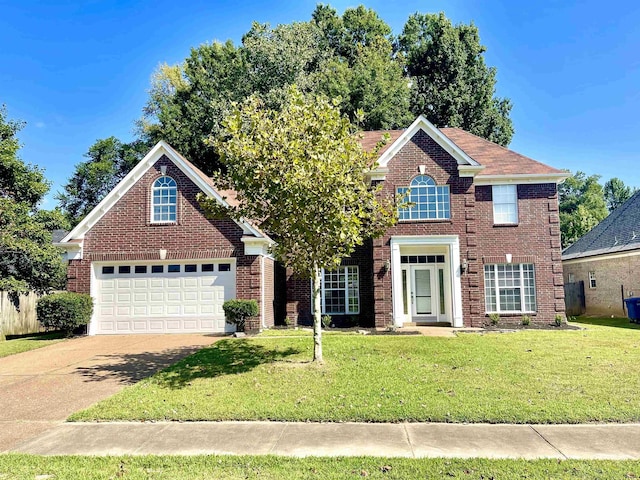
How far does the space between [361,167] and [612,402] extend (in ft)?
20.2

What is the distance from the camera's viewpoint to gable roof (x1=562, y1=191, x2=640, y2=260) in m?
21.4

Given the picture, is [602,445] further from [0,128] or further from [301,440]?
[0,128]

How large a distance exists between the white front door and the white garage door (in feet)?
22.9

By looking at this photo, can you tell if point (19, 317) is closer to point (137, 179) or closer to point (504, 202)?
point (137, 179)

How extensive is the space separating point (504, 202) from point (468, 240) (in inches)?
108

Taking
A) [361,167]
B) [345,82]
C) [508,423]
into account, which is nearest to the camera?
[508,423]

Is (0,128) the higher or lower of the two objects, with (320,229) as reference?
higher

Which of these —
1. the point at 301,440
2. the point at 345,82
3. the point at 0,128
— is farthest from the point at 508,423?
the point at 345,82

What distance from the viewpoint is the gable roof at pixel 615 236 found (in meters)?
21.4

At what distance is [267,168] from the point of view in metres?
8.85

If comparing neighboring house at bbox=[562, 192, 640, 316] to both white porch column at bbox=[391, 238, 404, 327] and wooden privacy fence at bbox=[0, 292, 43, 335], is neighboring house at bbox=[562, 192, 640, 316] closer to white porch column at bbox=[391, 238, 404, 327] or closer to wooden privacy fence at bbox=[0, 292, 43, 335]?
white porch column at bbox=[391, 238, 404, 327]

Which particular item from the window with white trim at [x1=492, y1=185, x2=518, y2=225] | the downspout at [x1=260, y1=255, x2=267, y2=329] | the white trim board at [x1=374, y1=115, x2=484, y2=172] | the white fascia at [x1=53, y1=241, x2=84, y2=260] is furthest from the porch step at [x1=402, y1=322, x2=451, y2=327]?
the white fascia at [x1=53, y1=241, x2=84, y2=260]

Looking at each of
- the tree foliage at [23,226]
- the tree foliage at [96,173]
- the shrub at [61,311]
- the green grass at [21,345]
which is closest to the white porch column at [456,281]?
the shrub at [61,311]

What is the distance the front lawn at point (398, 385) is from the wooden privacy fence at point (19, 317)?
33.5 ft
